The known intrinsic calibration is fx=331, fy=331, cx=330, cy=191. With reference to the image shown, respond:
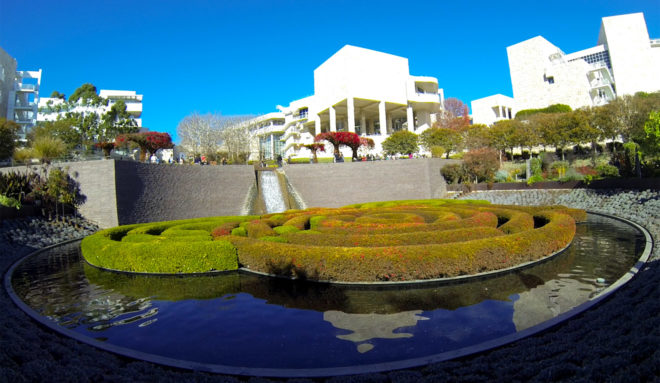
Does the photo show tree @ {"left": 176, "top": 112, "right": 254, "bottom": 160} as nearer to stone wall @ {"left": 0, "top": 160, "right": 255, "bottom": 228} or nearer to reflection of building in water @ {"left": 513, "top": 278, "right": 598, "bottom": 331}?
stone wall @ {"left": 0, "top": 160, "right": 255, "bottom": 228}

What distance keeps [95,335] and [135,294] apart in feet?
8.76

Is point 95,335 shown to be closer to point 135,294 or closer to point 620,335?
point 135,294

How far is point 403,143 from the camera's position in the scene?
41.8m

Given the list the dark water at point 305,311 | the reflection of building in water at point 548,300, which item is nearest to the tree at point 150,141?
the dark water at point 305,311

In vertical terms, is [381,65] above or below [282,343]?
above

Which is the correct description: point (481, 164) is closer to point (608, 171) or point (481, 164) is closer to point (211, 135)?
point (608, 171)

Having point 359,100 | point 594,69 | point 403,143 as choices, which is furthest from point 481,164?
point 594,69

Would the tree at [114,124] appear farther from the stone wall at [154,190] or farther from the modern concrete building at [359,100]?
the stone wall at [154,190]

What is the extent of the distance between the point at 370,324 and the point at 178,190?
23433 millimetres

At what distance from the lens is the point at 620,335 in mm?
4141

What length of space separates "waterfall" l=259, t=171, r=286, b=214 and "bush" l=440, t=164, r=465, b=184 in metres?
16.7

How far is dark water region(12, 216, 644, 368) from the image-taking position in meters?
5.27

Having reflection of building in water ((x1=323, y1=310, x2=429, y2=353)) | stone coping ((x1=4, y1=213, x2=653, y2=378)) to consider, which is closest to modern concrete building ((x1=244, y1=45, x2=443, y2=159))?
reflection of building in water ((x1=323, y1=310, x2=429, y2=353))

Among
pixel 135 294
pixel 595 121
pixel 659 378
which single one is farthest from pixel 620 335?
pixel 595 121
